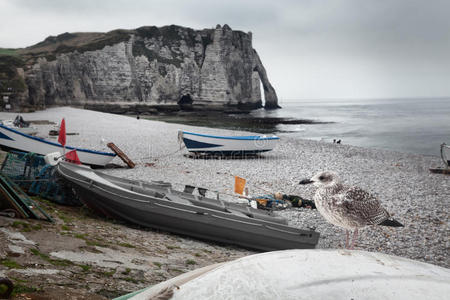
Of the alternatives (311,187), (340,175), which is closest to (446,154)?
(340,175)

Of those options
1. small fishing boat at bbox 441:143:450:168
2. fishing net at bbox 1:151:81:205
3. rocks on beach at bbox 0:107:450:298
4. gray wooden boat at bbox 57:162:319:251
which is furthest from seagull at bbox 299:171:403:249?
small fishing boat at bbox 441:143:450:168

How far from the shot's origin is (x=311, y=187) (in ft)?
42.1

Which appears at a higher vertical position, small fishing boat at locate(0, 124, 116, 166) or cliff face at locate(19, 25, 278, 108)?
cliff face at locate(19, 25, 278, 108)

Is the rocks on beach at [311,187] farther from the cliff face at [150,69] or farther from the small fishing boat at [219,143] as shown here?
the cliff face at [150,69]

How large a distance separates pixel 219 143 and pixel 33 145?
29.1 feet

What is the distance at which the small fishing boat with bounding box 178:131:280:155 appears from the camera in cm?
1812

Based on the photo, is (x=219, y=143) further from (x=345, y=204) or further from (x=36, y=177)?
(x=345, y=204)

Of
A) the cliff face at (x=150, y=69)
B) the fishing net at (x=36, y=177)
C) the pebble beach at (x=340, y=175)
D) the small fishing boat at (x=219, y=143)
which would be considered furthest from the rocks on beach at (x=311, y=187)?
the cliff face at (x=150, y=69)

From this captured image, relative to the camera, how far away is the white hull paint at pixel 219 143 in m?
18.1

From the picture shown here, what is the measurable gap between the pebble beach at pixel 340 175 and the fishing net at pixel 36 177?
166 inches

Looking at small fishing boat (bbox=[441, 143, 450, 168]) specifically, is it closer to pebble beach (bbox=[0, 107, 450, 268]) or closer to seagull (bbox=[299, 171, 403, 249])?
pebble beach (bbox=[0, 107, 450, 268])

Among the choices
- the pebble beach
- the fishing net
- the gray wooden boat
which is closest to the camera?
the gray wooden boat

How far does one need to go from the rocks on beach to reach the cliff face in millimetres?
36756

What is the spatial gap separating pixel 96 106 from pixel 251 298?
215 ft
